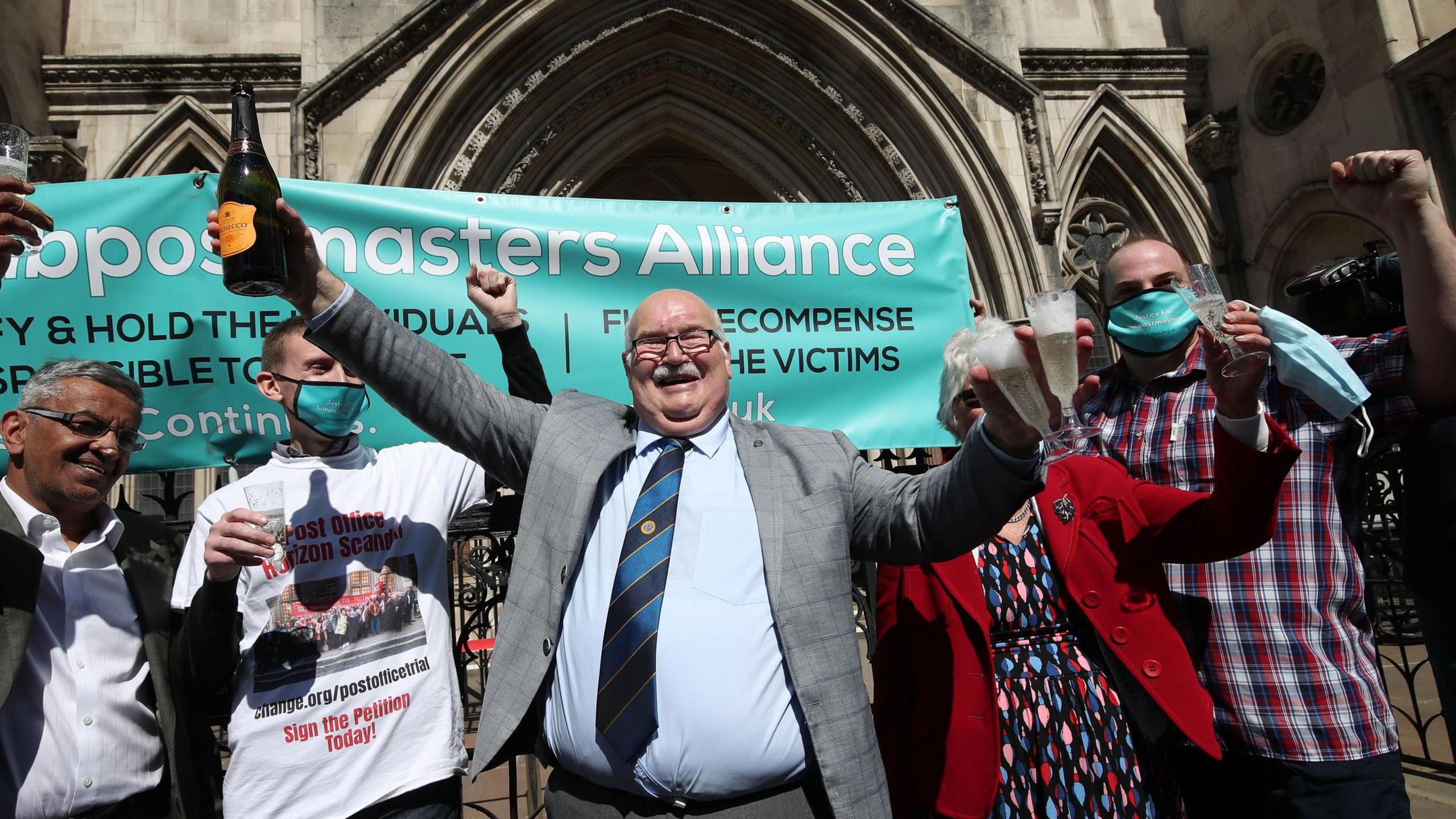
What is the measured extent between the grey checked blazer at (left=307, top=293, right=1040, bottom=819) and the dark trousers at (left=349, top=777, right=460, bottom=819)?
13.8 inches

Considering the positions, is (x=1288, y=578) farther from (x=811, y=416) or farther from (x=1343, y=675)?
(x=811, y=416)

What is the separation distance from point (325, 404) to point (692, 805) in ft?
4.48

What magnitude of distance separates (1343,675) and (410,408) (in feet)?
7.71

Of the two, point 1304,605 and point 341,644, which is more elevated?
point 341,644

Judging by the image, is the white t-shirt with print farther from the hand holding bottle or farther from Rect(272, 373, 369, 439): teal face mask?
the hand holding bottle

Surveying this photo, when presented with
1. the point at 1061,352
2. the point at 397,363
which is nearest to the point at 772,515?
the point at 1061,352

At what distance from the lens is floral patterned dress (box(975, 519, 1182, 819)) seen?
1.96m

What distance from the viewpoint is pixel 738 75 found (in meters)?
9.48

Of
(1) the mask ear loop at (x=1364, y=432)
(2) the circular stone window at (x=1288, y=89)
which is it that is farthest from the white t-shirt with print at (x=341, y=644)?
(2) the circular stone window at (x=1288, y=89)

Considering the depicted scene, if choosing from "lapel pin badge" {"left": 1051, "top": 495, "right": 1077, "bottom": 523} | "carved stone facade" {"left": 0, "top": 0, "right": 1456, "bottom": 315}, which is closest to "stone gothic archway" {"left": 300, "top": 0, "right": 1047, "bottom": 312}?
"carved stone facade" {"left": 0, "top": 0, "right": 1456, "bottom": 315}

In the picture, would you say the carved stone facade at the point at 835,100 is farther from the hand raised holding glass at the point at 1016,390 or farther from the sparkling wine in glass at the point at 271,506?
the hand raised holding glass at the point at 1016,390

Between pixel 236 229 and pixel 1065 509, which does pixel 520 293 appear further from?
pixel 1065 509

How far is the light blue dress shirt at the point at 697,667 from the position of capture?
5.22 feet

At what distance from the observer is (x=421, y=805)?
197 cm
